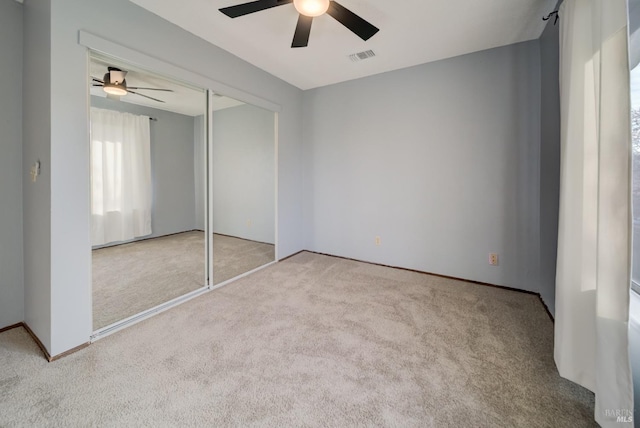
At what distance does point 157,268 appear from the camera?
3018 millimetres

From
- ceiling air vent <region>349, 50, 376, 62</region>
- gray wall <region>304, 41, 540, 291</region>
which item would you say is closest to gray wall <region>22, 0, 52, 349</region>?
ceiling air vent <region>349, 50, 376, 62</region>

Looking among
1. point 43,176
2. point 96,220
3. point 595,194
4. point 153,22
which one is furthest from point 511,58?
point 96,220

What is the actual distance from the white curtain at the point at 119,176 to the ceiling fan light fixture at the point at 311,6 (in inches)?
77.8

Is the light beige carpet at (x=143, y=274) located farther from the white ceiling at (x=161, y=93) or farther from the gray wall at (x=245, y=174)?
the white ceiling at (x=161, y=93)

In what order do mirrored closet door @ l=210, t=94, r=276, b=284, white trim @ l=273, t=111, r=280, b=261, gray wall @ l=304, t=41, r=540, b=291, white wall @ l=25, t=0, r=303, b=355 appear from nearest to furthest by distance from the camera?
white wall @ l=25, t=0, r=303, b=355 → gray wall @ l=304, t=41, r=540, b=291 → mirrored closet door @ l=210, t=94, r=276, b=284 → white trim @ l=273, t=111, r=280, b=261

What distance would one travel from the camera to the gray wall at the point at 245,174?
10.0ft

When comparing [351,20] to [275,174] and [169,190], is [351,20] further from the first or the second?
[169,190]

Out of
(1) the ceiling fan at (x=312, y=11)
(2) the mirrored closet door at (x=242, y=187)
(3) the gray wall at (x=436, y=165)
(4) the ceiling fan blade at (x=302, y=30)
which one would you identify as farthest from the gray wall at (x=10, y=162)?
(3) the gray wall at (x=436, y=165)

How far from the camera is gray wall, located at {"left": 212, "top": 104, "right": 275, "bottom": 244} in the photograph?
10.0 ft

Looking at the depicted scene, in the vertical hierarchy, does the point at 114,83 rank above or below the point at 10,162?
above

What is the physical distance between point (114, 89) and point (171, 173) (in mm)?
1151

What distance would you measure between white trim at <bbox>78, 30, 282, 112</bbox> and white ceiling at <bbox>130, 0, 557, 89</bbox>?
383 millimetres

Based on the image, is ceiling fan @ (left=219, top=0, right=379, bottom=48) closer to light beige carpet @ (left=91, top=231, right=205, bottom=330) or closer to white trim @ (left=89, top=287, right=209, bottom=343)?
light beige carpet @ (left=91, top=231, right=205, bottom=330)

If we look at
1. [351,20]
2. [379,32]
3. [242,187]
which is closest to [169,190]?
[242,187]
